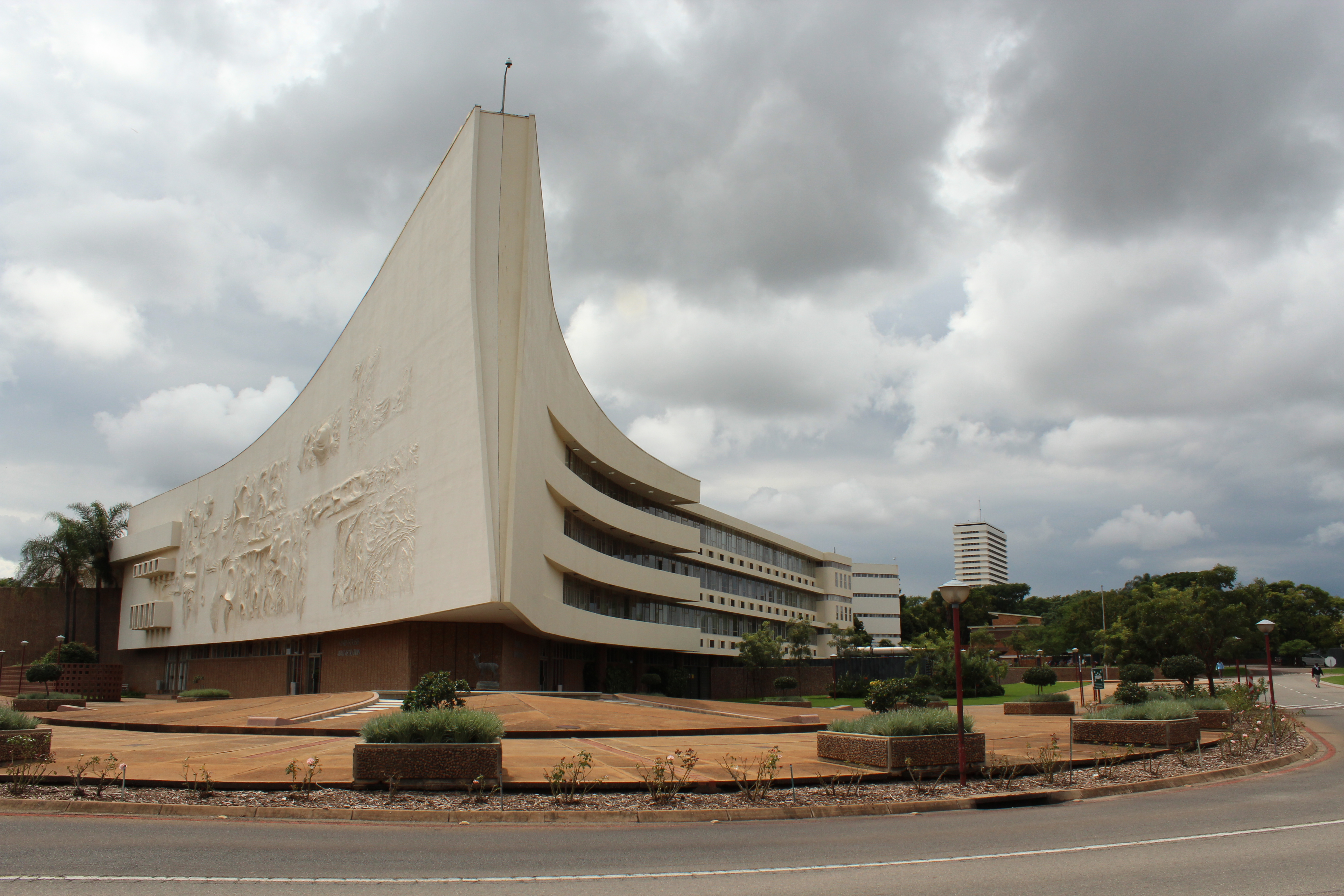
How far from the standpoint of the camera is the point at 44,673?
41.9m

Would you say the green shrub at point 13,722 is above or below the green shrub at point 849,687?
above

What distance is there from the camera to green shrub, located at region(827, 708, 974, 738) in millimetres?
13219

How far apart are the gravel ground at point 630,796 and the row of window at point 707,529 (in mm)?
26853

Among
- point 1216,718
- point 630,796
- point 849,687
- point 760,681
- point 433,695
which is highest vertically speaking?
point 433,695

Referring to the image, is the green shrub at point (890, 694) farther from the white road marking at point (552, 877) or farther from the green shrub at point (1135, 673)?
the green shrub at point (1135, 673)

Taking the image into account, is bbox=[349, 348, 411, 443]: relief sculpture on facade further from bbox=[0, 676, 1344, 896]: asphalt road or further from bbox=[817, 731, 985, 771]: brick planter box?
bbox=[0, 676, 1344, 896]: asphalt road

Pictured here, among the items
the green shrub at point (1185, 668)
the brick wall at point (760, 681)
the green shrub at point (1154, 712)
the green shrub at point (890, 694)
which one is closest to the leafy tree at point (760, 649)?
the brick wall at point (760, 681)

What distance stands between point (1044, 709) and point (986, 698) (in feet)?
51.9

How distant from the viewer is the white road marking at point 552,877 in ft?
22.6

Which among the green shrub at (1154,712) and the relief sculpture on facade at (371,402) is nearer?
the green shrub at (1154,712)

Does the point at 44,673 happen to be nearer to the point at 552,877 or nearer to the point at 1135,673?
the point at 552,877

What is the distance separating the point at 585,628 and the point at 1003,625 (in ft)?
311

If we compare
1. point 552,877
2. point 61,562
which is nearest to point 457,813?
point 552,877

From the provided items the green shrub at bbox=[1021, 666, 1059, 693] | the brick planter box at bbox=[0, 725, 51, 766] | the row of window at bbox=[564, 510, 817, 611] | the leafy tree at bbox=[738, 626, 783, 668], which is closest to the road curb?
the brick planter box at bbox=[0, 725, 51, 766]
